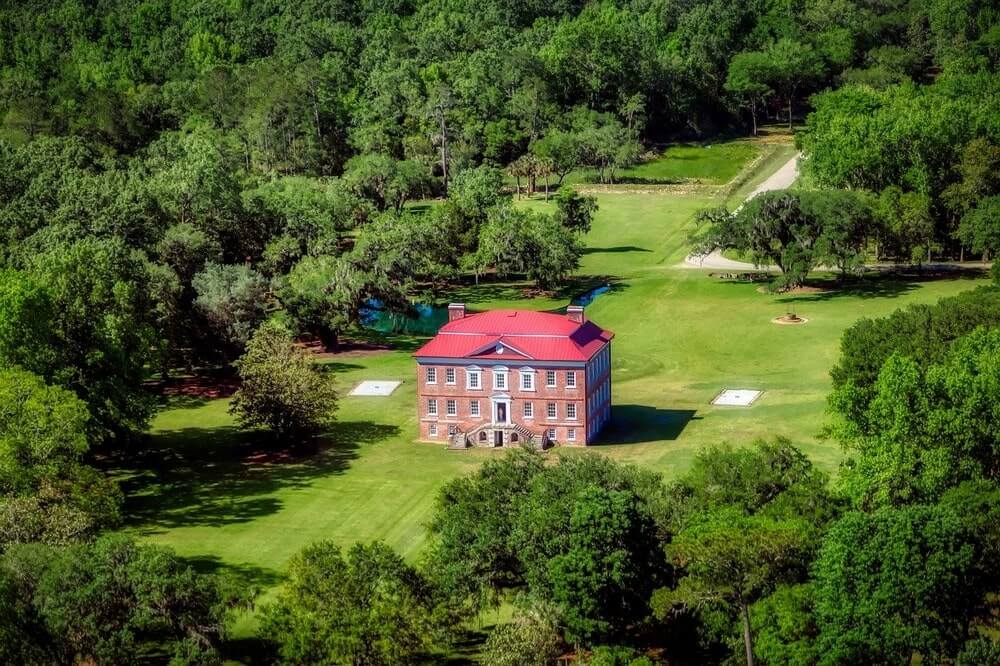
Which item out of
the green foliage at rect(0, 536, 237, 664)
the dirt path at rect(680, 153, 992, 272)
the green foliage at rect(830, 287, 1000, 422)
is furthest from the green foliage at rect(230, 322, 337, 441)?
the dirt path at rect(680, 153, 992, 272)

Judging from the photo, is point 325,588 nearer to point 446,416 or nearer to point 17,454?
point 17,454

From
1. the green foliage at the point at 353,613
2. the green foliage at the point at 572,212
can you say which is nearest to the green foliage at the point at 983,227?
the green foliage at the point at 572,212

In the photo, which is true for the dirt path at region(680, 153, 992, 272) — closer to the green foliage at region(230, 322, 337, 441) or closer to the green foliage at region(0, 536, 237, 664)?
the green foliage at region(230, 322, 337, 441)

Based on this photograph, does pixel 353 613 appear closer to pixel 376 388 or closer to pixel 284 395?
pixel 284 395

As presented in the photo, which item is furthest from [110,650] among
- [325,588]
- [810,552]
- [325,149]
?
[325,149]

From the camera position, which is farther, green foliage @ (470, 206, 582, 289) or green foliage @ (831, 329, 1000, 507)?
green foliage @ (470, 206, 582, 289)

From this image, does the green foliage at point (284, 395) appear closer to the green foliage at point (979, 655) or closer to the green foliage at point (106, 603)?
the green foliage at point (106, 603)

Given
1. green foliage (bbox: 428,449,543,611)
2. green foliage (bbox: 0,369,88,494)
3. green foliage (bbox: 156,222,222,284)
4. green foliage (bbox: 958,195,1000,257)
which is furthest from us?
green foliage (bbox: 958,195,1000,257)
